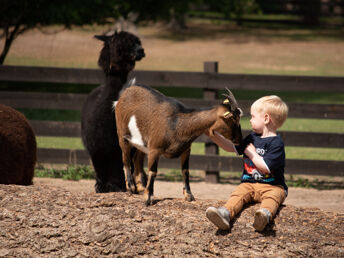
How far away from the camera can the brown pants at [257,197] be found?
3.56 metres

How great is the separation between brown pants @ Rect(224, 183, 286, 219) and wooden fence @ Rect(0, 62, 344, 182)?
12.3ft

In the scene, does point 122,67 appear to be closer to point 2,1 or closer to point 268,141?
point 268,141

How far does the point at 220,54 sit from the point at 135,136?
72.1ft

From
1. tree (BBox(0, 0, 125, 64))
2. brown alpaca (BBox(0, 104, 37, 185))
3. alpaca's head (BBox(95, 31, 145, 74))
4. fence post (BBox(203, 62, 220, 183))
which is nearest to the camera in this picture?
brown alpaca (BBox(0, 104, 37, 185))

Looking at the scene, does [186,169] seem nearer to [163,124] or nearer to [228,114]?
[163,124]

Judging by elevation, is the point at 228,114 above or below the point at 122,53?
below

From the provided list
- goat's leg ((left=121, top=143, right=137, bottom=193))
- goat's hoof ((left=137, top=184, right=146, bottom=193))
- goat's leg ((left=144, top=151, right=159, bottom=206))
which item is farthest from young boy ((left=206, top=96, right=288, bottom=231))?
goat's hoof ((left=137, top=184, right=146, bottom=193))

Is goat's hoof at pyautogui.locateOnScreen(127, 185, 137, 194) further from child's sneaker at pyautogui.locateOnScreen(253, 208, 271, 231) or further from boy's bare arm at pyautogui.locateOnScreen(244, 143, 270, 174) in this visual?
child's sneaker at pyautogui.locateOnScreen(253, 208, 271, 231)

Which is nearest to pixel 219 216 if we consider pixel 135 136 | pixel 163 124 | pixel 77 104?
pixel 163 124

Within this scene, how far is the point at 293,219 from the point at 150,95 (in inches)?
50.7

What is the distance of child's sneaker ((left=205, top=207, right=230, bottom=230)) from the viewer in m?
3.36

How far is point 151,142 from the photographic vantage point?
12.1ft

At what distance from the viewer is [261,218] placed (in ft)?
11.2

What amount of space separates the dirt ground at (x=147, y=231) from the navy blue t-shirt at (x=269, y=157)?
22 centimetres
